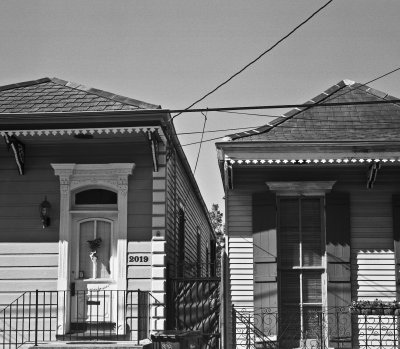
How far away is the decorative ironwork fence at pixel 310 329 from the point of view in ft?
43.7

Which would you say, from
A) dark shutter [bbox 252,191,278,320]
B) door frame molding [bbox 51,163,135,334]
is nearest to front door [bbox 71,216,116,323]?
door frame molding [bbox 51,163,135,334]

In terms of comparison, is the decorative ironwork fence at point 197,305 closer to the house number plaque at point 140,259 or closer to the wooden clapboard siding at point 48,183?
the house number plaque at point 140,259

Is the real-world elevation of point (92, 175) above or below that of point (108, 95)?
below

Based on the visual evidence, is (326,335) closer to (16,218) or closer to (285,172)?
(285,172)

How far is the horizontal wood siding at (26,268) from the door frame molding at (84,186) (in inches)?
7.5

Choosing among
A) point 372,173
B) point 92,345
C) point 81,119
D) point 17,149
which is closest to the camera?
point 92,345

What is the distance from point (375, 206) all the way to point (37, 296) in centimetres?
639

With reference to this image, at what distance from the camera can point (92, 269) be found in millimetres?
14164

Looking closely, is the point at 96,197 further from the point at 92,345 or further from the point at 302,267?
the point at 302,267

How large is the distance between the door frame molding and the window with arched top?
0.50 feet

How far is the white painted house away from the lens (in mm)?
13328

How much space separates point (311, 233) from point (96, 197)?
417cm

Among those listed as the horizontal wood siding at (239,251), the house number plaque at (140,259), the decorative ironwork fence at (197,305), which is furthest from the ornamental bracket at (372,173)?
the house number plaque at (140,259)

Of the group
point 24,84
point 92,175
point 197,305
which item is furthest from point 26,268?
point 24,84
